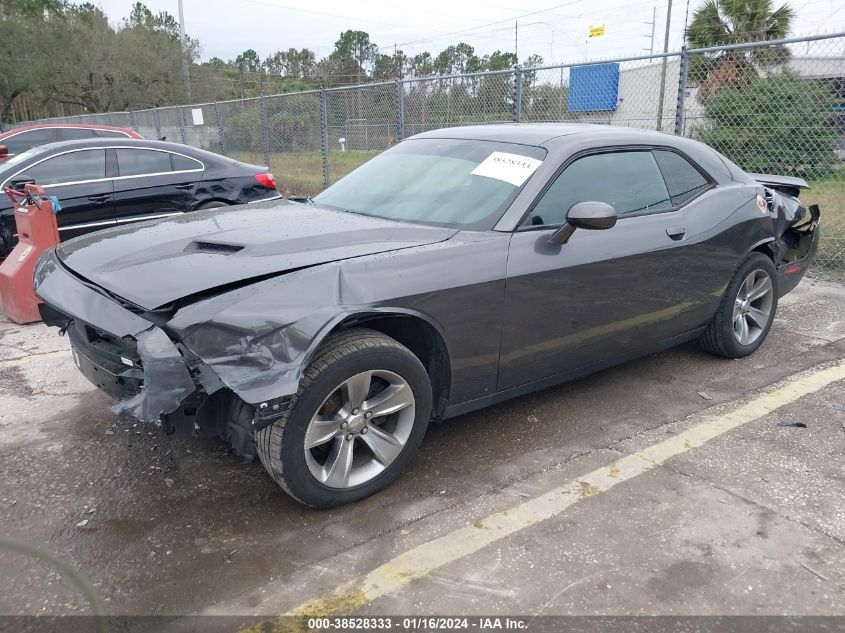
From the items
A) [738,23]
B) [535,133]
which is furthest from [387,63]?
[535,133]

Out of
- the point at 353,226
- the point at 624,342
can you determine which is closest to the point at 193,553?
the point at 353,226

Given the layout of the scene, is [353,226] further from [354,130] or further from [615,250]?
[354,130]

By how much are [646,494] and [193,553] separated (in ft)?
6.41

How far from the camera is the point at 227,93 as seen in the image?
46812mm

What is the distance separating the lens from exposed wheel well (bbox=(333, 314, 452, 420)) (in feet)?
9.80

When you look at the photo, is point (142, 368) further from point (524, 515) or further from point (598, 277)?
point (598, 277)

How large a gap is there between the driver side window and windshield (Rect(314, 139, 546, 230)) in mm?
176

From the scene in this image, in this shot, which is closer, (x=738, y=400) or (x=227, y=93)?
(x=738, y=400)

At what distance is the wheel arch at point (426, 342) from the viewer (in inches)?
116

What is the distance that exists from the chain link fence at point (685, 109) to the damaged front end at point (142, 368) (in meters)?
6.64

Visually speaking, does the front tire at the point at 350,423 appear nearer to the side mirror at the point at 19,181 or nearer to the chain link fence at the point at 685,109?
the side mirror at the point at 19,181

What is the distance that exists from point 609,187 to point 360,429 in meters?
1.98

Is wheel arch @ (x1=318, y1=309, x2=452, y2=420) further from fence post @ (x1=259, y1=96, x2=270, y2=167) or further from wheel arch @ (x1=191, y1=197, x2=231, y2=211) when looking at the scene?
fence post @ (x1=259, y1=96, x2=270, y2=167)

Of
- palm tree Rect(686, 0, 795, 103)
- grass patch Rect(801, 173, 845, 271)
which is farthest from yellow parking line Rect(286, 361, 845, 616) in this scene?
palm tree Rect(686, 0, 795, 103)
